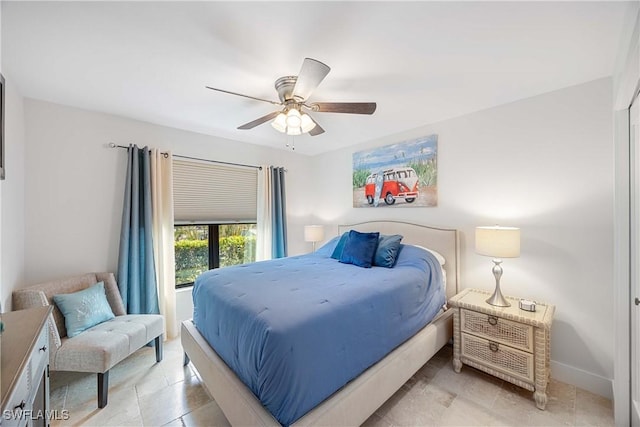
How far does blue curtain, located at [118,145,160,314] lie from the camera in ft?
8.67

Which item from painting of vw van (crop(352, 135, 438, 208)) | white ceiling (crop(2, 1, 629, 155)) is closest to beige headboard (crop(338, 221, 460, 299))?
painting of vw van (crop(352, 135, 438, 208))

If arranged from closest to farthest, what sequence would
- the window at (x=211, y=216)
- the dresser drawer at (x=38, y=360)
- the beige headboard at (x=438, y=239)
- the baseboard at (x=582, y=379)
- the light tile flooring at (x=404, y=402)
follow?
the dresser drawer at (x=38, y=360) < the light tile flooring at (x=404, y=402) < the baseboard at (x=582, y=379) < the beige headboard at (x=438, y=239) < the window at (x=211, y=216)

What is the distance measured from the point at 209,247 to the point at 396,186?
8.79ft

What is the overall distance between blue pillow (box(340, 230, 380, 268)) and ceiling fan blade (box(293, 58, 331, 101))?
1598mm

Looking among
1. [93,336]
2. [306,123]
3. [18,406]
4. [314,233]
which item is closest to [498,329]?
[306,123]

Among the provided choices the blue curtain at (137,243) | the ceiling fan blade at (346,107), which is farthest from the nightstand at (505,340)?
the blue curtain at (137,243)

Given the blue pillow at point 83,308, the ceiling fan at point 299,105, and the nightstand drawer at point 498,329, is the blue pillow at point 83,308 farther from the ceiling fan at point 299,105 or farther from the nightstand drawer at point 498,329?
the nightstand drawer at point 498,329

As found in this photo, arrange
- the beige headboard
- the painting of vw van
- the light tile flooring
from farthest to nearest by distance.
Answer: the painting of vw van, the beige headboard, the light tile flooring

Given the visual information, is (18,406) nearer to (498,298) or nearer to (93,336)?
(93,336)

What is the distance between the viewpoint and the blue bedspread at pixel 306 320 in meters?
1.26

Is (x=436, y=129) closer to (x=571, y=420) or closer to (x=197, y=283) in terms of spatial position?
(x=571, y=420)

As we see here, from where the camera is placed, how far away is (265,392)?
1.28 meters

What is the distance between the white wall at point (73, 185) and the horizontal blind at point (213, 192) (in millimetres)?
462

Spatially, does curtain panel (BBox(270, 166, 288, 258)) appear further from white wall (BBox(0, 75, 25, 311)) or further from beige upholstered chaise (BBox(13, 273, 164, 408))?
white wall (BBox(0, 75, 25, 311))
